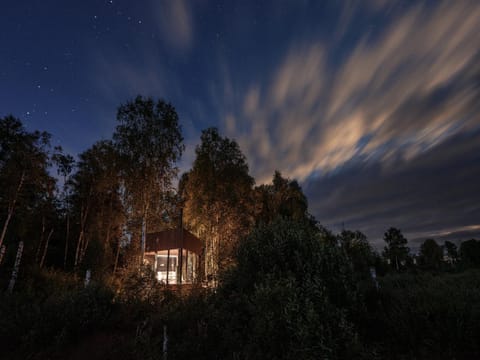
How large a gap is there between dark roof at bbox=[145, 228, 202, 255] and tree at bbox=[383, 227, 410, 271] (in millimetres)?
63067

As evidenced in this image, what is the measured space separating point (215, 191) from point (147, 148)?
21.4ft

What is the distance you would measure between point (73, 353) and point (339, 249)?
747 cm

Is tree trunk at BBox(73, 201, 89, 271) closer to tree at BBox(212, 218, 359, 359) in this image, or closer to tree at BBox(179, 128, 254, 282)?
tree at BBox(179, 128, 254, 282)

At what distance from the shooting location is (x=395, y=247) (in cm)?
7494

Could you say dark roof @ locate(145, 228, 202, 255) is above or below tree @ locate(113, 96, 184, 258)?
below

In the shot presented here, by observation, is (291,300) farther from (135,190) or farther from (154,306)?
(135,190)

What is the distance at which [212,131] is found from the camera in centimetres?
2289

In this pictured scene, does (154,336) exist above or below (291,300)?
below

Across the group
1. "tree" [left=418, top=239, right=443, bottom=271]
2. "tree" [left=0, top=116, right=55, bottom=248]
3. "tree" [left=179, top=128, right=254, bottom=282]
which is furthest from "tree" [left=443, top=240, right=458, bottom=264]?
"tree" [left=0, top=116, right=55, bottom=248]

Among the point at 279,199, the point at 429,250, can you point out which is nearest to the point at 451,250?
the point at 429,250

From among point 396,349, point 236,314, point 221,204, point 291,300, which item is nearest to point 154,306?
point 236,314

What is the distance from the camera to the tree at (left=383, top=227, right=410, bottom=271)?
214 ft

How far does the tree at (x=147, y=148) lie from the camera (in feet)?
57.7

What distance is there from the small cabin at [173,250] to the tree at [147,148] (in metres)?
2.70
